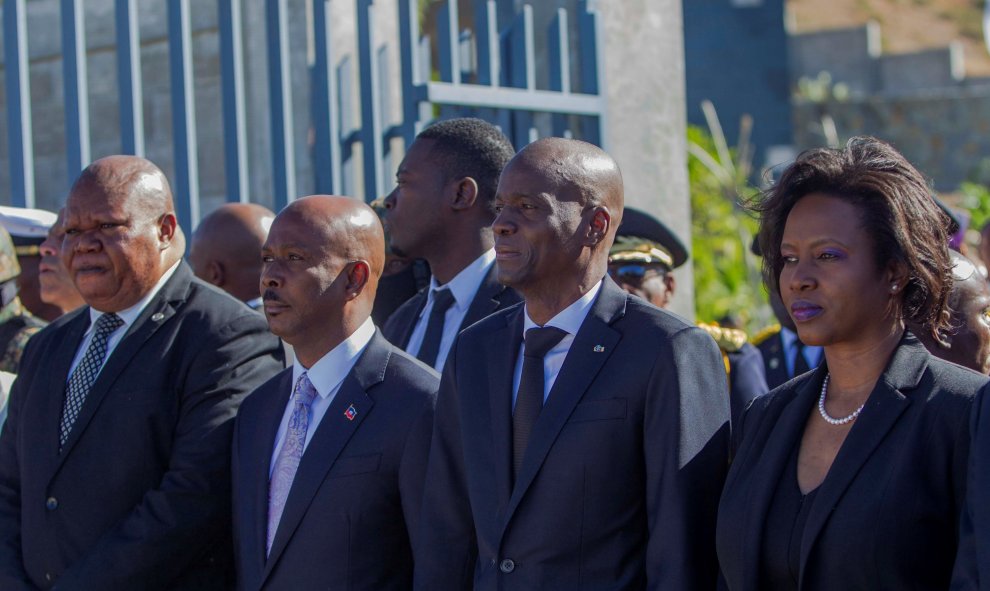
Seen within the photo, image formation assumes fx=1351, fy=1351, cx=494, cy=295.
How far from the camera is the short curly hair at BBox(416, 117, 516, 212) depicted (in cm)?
475

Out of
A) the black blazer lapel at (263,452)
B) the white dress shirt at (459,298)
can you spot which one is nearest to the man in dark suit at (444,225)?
the white dress shirt at (459,298)

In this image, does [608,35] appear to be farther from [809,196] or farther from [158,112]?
[809,196]

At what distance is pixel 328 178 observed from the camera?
6.20m

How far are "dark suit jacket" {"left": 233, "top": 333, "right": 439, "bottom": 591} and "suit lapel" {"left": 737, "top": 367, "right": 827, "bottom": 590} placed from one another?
3.22 feet

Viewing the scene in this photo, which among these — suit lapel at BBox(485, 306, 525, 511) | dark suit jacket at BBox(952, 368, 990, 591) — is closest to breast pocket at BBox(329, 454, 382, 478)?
suit lapel at BBox(485, 306, 525, 511)

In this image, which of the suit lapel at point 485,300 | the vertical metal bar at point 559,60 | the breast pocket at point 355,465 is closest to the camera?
the breast pocket at point 355,465

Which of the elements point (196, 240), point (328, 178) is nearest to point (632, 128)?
point (328, 178)

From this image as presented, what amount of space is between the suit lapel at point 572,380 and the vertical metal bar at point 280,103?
9.33 ft

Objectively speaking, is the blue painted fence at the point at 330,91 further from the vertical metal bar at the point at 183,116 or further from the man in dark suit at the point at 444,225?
the man in dark suit at the point at 444,225

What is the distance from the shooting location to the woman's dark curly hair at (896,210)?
3086 mm

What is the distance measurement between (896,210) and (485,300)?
170 centimetres

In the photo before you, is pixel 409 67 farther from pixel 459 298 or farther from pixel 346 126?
pixel 459 298

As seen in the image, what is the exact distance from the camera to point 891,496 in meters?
2.82

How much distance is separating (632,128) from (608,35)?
0.50 metres
